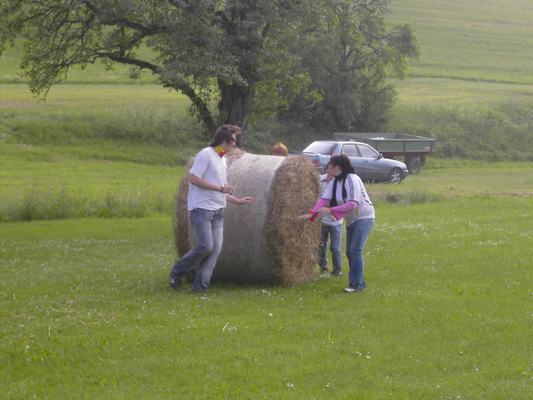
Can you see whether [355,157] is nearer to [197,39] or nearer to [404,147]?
[404,147]

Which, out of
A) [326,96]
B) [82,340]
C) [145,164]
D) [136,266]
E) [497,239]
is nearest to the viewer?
[82,340]

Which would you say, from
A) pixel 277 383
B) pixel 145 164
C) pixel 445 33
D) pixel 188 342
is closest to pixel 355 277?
pixel 188 342

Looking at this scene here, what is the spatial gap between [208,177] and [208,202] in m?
0.30

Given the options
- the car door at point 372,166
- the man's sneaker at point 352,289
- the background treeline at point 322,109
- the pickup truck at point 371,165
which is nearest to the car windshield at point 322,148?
the pickup truck at point 371,165

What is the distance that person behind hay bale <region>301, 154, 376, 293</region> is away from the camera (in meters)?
12.1

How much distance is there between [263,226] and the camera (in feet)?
40.1

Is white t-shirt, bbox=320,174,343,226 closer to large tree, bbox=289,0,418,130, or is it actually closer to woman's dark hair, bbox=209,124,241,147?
woman's dark hair, bbox=209,124,241,147

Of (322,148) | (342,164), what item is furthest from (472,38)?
(342,164)

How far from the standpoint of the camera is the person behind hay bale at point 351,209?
39.8 ft

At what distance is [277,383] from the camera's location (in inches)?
313

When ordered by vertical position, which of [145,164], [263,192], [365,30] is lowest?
[145,164]

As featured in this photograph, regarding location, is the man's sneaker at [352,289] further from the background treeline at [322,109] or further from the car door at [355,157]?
the car door at [355,157]

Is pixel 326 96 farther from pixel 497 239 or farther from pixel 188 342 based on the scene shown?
pixel 188 342

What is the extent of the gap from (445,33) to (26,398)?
273ft
